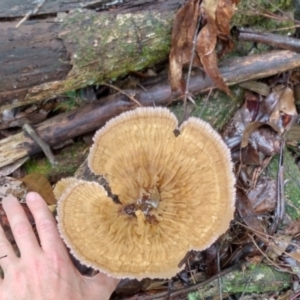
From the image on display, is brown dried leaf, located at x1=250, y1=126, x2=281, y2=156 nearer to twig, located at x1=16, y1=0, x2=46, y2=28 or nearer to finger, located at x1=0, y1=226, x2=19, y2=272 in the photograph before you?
twig, located at x1=16, y1=0, x2=46, y2=28

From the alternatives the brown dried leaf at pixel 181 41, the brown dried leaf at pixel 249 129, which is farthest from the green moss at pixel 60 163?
the brown dried leaf at pixel 249 129

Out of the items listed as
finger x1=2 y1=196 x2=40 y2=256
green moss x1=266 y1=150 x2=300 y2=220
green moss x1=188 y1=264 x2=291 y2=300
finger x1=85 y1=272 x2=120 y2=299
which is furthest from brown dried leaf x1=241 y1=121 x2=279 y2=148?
finger x1=2 y1=196 x2=40 y2=256

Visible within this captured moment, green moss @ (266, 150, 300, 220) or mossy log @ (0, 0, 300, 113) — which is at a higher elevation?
mossy log @ (0, 0, 300, 113)

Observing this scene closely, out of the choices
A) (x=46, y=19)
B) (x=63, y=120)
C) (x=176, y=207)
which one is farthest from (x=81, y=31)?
(x=176, y=207)

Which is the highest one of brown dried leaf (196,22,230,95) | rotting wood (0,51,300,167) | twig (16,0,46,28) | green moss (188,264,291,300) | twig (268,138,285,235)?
twig (16,0,46,28)

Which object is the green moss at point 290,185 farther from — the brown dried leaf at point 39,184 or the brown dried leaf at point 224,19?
the brown dried leaf at point 39,184
